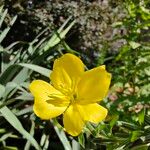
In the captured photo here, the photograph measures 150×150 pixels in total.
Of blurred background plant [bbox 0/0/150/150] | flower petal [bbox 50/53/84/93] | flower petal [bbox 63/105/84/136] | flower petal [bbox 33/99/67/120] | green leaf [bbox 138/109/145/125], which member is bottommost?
blurred background plant [bbox 0/0/150/150]

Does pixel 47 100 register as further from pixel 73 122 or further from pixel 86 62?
pixel 86 62

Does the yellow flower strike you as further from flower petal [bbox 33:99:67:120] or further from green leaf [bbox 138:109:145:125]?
green leaf [bbox 138:109:145:125]

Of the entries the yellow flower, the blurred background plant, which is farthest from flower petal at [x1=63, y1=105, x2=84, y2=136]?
the blurred background plant

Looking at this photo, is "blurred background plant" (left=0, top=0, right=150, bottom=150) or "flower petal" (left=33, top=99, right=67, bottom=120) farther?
"blurred background plant" (left=0, top=0, right=150, bottom=150)

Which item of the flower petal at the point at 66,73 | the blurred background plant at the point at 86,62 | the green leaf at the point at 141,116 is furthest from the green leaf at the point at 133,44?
the flower petal at the point at 66,73

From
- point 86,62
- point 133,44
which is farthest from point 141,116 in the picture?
point 86,62

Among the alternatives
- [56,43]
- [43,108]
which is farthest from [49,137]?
[43,108]

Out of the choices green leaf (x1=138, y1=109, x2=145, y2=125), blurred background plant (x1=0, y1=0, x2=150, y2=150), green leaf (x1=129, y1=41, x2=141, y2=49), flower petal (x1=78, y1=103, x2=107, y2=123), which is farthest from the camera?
green leaf (x1=129, y1=41, x2=141, y2=49)
